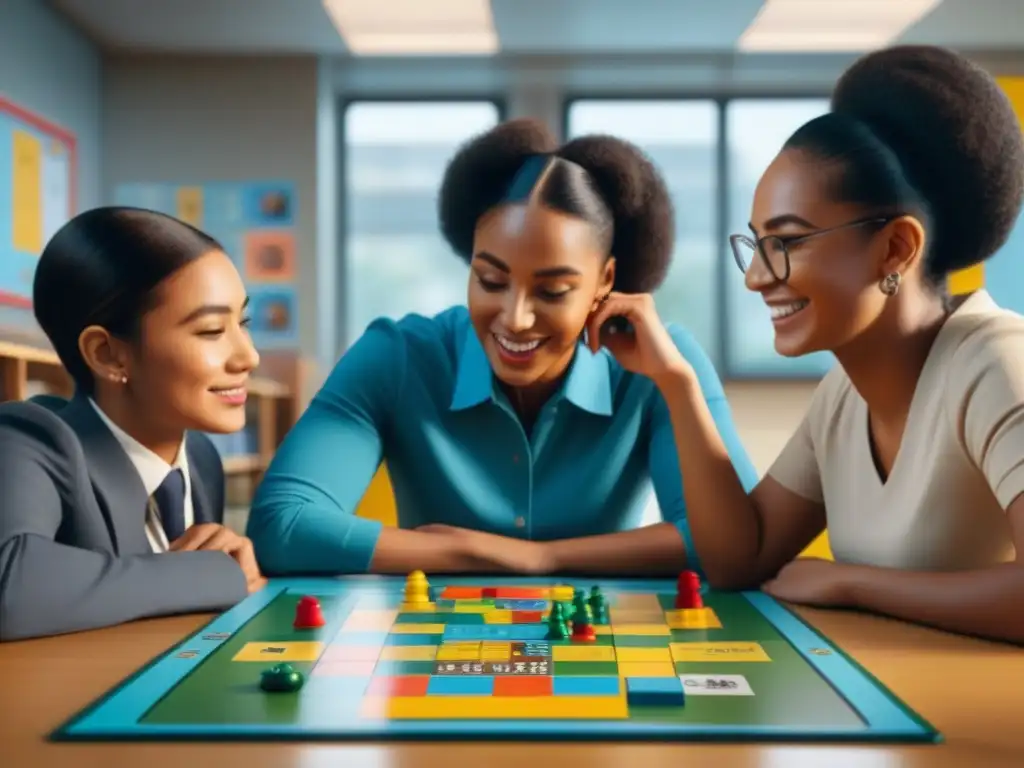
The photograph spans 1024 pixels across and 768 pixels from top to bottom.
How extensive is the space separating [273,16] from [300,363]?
1.73 metres

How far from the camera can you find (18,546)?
1.08 m

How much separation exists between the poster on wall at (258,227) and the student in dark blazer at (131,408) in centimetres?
478

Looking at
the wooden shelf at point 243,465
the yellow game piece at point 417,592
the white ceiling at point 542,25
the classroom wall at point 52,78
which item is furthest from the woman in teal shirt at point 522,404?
the white ceiling at point 542,25

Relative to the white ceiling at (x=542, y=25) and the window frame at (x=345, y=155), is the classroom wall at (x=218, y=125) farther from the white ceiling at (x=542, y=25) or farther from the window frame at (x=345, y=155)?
the window frame at (x=345, y=155)

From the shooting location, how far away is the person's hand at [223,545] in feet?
4.40

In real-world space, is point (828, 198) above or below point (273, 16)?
below

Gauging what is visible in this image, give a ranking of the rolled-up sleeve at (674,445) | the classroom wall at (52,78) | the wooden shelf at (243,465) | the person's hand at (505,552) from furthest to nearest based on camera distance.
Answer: the wooden shelf at (243,465)
the classroom wall at (52,78)
the rolled-up sleeve at (674,445)
the person's hand at (505,552)

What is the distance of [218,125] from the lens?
6.07 metres

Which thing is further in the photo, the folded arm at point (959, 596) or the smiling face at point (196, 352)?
the smiling face at point (196, 352)

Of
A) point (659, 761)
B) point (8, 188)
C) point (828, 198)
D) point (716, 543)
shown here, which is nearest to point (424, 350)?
point (716, 543)

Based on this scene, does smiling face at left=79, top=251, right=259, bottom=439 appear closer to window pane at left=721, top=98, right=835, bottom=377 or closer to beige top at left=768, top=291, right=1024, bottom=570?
beige top at left=768, top=291, right=1024, bottom=570

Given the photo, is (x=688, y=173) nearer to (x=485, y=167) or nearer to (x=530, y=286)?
(x=485, y=167)

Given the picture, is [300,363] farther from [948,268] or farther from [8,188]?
[948,268]

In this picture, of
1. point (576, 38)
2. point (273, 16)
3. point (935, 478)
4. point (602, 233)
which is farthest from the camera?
point (576, 38)
